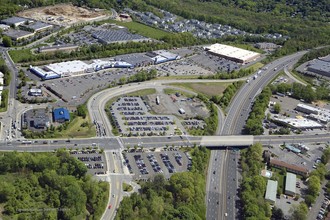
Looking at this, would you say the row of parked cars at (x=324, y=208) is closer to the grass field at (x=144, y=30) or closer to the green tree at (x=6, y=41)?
Answer: the grass field at (x=144, y=30)

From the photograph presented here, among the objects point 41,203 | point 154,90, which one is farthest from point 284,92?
point 41,203

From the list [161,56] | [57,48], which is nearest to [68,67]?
[57,48]

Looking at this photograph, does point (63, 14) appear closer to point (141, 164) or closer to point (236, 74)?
point (236, 74)

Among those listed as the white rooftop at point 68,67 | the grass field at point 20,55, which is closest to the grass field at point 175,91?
the white rooftop at point 68,67

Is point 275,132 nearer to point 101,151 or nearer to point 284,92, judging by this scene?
point 284,92

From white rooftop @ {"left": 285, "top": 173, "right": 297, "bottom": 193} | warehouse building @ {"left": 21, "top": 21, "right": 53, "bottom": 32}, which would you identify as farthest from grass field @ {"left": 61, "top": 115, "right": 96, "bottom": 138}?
warehouse building @ {"left": 21, "top": 21, "right": 53, "bottom": 32}

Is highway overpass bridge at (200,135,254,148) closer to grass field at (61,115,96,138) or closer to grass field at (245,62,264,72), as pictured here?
grass field at (61,115,96,138)
